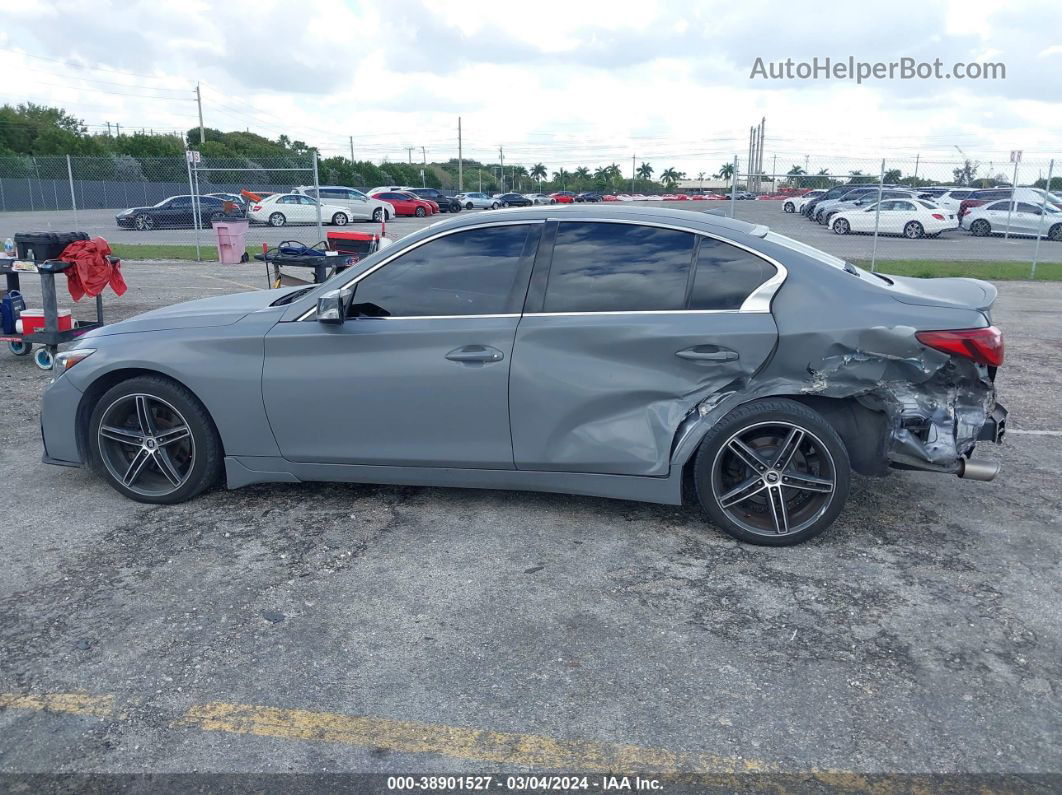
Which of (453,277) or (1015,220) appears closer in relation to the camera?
(453,277)

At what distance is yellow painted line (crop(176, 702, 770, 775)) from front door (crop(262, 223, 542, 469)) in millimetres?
1708

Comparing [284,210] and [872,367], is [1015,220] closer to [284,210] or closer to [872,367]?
[284,210]

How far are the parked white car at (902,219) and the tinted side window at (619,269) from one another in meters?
25.9

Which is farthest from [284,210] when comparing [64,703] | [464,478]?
[64,703]

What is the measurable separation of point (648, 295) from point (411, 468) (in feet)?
4.86

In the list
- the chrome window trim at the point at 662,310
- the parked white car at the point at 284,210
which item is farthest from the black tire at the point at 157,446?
the parked white car at the point at 284,210

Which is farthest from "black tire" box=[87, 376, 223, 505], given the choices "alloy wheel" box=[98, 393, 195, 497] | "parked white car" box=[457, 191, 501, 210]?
"parked white car" box=[457, 191, 501, 210]

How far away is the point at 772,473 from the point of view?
4211mm

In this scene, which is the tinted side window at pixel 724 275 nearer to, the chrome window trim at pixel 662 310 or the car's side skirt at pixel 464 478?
the chrome window trim at pixel 662 310

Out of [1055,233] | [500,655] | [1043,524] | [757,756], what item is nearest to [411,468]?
[500,655]

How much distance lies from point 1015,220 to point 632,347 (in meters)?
29.5

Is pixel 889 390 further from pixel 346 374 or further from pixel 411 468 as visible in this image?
pixel 346 374

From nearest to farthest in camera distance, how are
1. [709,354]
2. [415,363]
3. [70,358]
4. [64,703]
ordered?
[64,703] < [709,354] < [415,363] < [70,358]

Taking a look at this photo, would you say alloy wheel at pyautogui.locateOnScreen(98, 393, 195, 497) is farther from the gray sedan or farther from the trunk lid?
the trunk lid
